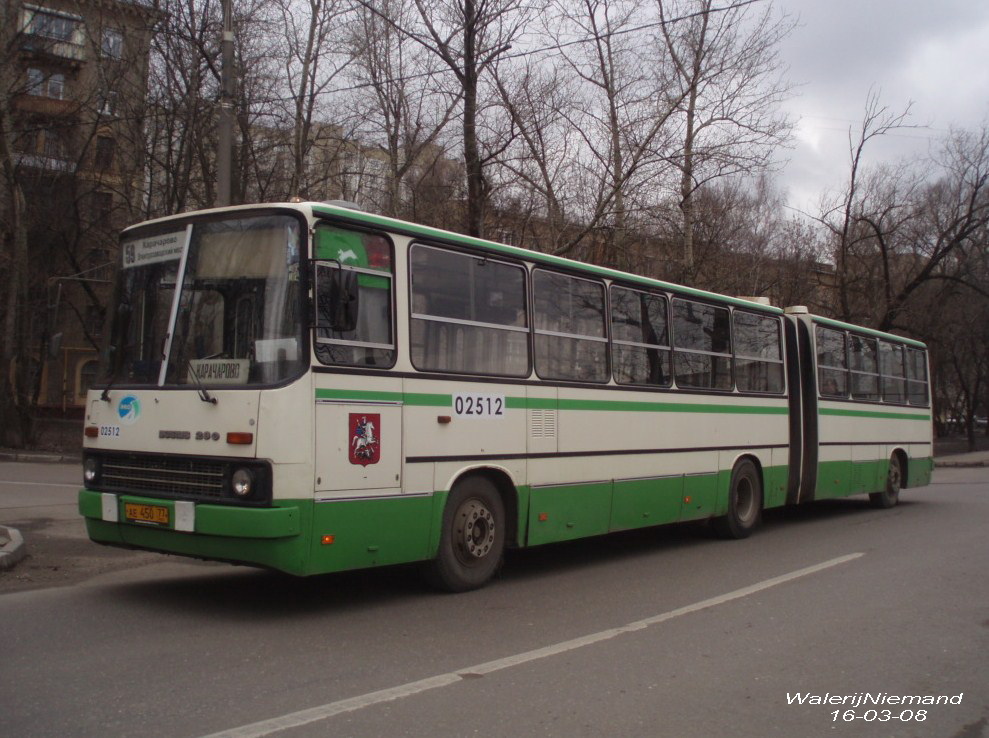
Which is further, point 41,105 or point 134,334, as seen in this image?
point 41,105

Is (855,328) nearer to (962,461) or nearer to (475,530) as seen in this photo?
(475,530)

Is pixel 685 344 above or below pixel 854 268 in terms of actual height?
below

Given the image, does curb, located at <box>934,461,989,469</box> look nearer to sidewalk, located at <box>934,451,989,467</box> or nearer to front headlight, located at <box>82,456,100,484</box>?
sidewalk, located at <box>934,451,989,467</box>

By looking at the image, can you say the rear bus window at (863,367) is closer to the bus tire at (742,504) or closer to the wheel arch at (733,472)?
the wheel arch at (733,472)

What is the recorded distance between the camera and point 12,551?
895 centimetres

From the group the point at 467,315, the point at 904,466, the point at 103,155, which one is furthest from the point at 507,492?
the point at 103,155

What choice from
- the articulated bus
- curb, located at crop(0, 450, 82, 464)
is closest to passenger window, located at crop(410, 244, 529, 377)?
the articulated bus

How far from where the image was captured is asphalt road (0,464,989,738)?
16.7 feet

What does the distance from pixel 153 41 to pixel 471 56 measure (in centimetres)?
779

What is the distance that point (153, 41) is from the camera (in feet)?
72.0

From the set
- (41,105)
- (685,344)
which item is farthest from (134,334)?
(41,105)

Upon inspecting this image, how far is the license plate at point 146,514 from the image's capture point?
7223 mm

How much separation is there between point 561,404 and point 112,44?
21.2 metres

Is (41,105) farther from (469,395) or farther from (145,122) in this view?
(469,395)
